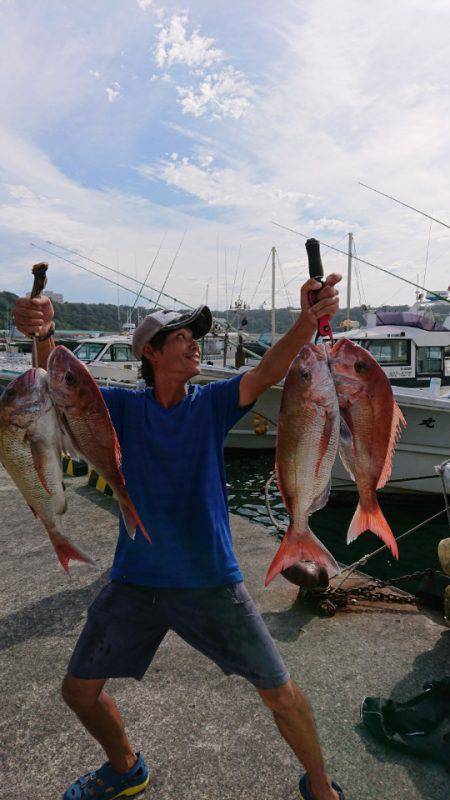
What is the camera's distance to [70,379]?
6.48 feet

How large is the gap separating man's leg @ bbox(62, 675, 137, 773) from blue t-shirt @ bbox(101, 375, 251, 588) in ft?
1.48

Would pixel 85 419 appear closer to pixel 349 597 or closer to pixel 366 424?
pixel 366 424

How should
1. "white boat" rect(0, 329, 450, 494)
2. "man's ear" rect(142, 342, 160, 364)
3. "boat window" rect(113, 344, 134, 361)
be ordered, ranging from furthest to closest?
"boat window" rect(113, 344, 134, 361), "white boat" rect(0, 329, 450, 494), "man's ear" rect(142, 342, 160, 364)

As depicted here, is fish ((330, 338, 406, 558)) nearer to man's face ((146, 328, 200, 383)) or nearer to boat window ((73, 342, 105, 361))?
man's face ((146, 328, 200, 383))

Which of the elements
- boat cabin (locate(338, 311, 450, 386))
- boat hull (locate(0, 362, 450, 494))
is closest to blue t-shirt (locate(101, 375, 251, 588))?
boat hull (locate(0, 362, 450, 494))

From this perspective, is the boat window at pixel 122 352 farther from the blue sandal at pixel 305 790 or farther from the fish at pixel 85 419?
the blue sandal at pixel 305 790

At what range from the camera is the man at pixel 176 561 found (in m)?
2.11

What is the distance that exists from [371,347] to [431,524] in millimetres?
4459

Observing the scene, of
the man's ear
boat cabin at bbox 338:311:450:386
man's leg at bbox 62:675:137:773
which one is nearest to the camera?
man's leg at bbox 62:675:137:773

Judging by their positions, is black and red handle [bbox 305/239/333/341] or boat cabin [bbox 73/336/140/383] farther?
boat cabin [bbox 73/336/140/383]

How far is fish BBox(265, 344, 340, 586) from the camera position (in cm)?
196

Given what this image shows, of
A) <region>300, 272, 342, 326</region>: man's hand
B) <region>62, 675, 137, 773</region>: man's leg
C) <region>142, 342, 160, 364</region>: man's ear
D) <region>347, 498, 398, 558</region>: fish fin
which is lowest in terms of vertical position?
<region>62, 675, 137, 773</region>: man's leg

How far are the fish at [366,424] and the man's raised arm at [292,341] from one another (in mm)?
166

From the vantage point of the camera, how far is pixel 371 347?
1230 centimetres
